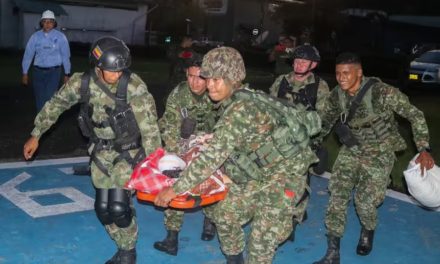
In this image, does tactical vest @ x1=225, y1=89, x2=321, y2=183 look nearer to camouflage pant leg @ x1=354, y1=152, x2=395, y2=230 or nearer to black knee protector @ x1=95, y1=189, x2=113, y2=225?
black knee protector @ x1=95, y1=189, x2=113, y2=225

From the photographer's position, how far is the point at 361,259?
581 cm

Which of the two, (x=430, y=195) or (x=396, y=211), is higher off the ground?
(x=430, y=195)

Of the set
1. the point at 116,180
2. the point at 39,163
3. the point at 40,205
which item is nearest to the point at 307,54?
the point at 116,180

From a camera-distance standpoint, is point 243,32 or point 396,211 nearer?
point 396,211

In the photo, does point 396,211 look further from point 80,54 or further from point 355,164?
point 80,54

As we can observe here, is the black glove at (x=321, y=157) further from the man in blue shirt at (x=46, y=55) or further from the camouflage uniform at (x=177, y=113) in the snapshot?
the man in blue shirt at (x=46, y=55)

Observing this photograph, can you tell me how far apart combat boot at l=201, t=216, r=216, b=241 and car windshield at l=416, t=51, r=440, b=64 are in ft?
66.5

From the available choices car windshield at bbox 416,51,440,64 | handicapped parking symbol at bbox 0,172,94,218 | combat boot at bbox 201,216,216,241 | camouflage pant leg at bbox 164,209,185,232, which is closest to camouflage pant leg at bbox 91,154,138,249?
camouflage pant leg at bbox 164,209,185,232

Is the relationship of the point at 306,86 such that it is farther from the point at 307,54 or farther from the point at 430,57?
the point at 430,57

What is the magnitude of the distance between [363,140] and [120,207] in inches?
100

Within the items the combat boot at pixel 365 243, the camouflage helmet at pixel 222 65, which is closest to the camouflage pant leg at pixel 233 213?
the camouflage helmet at pixel 222 65

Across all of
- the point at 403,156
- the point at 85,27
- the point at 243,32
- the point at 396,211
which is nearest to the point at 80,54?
the point at 85,27

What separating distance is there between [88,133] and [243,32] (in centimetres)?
4657

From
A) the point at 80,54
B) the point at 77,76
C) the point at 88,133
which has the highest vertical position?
the point at 77,76
